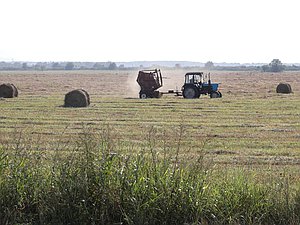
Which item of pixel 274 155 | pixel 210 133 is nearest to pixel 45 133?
pixel 210 133

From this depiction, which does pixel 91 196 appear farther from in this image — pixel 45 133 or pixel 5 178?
pixel 45 133

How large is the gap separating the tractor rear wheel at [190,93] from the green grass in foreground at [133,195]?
27.4m

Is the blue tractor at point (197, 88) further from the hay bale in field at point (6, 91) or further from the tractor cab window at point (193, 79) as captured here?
the hay bale in field at point (6, 91)

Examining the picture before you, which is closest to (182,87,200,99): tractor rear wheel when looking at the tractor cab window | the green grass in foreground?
the tractor cab window

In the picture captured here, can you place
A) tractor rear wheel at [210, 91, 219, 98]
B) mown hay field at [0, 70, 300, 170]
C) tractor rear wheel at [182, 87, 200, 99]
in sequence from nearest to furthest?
mown hay field at [0, 70, 300, 170] → tractor rear wheel at [210, 91, 219, 98] → tractor rear wheel at [182, 87, 200, 99]

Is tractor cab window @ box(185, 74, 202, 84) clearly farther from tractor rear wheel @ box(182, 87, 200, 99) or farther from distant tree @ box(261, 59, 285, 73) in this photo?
distant tree @ box(261, 59, 285, 73)

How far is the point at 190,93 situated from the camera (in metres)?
34.8

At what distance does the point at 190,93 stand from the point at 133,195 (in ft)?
92.1

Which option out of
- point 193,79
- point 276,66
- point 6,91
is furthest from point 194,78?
point 276,66

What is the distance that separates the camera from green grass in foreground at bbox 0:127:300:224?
6875 millimetres

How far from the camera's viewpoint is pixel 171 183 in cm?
700

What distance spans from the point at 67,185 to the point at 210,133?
1096 centimetres

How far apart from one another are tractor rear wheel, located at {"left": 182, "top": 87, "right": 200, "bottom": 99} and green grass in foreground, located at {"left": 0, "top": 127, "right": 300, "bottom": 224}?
27.4m

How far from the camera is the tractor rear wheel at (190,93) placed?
114 ft
